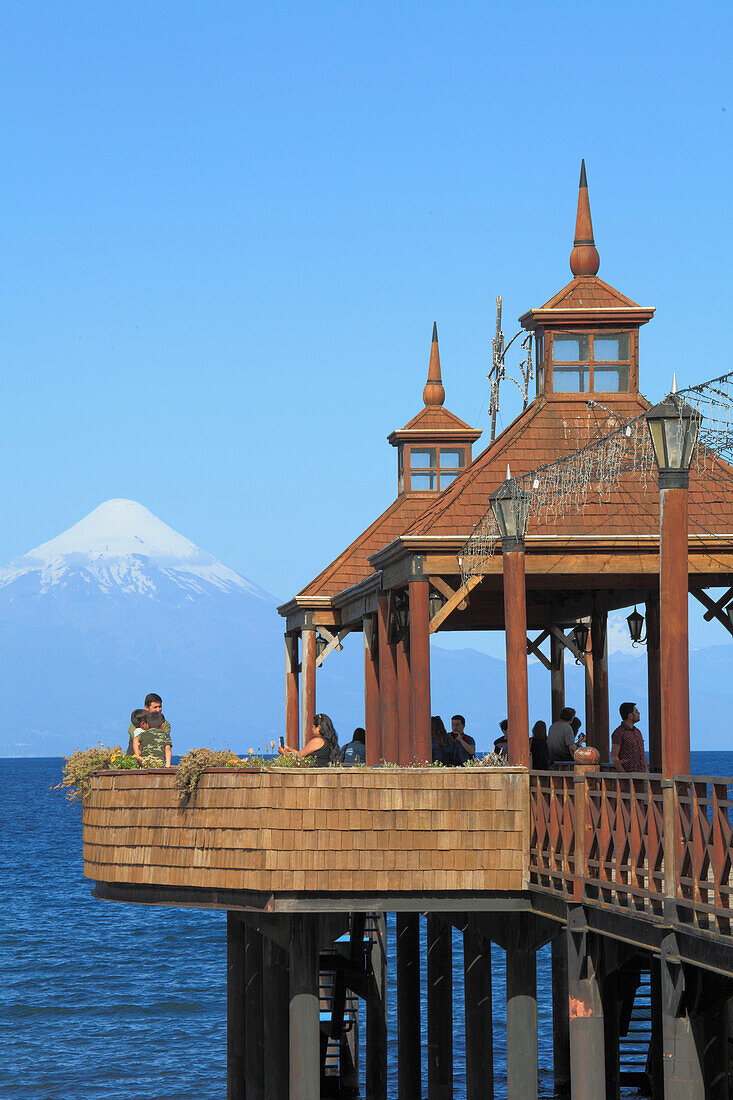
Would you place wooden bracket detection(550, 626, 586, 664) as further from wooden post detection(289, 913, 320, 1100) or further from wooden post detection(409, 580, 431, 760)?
wooden post detection(289, 913, 320, 1100)

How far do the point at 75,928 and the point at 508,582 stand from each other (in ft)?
155

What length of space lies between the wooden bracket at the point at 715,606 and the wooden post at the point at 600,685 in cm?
400

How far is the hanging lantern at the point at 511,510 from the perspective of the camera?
16031 mm

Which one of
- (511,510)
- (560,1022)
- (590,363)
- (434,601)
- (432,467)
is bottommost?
(560,1022)

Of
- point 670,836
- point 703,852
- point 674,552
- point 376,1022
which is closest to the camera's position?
point 703,852

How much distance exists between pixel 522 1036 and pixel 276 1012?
142 inches

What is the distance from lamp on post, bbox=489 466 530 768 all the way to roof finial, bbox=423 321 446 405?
1231 centimetres

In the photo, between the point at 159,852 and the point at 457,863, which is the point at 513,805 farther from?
the point at 159,852

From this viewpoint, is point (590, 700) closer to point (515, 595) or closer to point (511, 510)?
point (515, 595)

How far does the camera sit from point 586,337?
20.8 metres

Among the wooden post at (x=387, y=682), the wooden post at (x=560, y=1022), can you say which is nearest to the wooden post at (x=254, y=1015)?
the wooden post at (x=387, y=682)

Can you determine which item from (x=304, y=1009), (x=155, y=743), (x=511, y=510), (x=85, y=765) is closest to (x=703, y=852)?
(x=511, y=510)

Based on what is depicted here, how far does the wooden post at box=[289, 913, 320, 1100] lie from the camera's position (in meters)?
16.3

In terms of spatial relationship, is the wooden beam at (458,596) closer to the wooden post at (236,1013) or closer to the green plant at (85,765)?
the green plant at (85,765)
